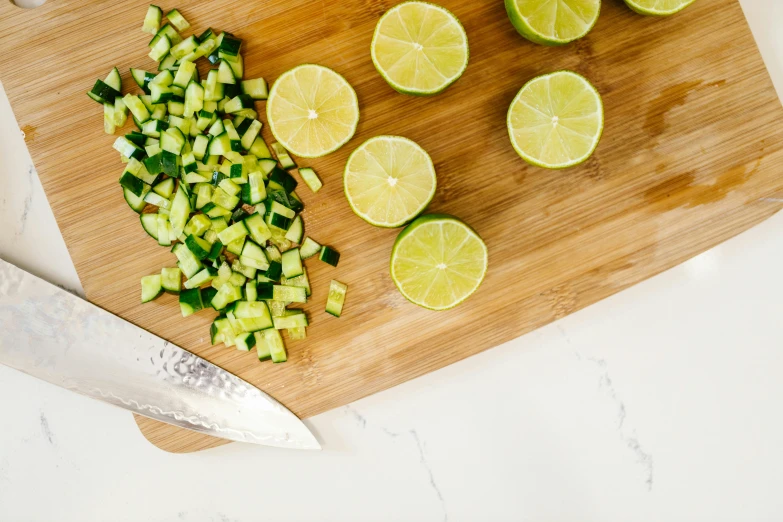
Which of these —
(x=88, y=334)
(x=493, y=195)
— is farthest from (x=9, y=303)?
(x=493, y=195)

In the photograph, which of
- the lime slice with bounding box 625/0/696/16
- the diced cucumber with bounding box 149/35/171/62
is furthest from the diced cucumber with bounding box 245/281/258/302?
the lime slice with bounding box 625/0/696/16

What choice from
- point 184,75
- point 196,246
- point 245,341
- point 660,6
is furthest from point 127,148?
point 660,6

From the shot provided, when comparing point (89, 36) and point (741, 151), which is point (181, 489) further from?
point (741, 151)

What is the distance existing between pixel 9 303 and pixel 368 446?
7.10 feet

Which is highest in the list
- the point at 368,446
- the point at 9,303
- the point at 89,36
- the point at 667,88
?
the point at 89,36

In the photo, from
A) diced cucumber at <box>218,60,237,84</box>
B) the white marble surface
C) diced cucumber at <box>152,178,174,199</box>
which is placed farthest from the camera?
the white marble surface

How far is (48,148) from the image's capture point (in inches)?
105

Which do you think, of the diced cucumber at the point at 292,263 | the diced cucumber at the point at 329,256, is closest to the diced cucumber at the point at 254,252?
the diced cucumber at the point at 292,263

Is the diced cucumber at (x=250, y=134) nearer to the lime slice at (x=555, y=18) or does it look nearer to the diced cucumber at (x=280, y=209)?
the diced cucumber at (x=280, y=209)

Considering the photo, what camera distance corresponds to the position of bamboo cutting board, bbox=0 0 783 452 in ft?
8.27

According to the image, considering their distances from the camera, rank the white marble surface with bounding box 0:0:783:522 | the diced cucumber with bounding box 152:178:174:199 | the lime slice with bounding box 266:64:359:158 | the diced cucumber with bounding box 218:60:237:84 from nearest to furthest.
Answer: the lime slice with bounding box 266:64:359:158
the diced cucumber with bounding box 218:60:237:84
the diced cucumber with bounding box 152:178:174:199
the white marble surface with bounding box 0:0:783:522

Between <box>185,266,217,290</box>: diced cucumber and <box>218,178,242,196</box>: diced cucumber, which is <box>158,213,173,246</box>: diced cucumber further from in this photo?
<box>218,178,242,196</box>: diced cucumber

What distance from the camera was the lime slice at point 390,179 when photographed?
2.35 metres

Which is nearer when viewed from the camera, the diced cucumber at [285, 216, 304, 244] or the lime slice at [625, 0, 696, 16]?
the lime slice at [625, 0, 696, 16]
